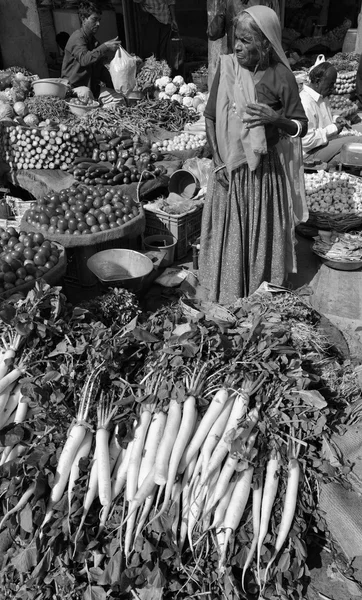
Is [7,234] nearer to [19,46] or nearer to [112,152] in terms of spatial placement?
[112,152]

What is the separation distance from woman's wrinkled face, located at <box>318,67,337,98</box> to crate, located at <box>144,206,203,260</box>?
3.65 m

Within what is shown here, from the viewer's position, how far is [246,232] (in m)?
3.63

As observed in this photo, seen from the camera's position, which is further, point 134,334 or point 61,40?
point 61,40

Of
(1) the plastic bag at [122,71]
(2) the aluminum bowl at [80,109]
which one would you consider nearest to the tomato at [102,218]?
(2) the aluminum bowl at [80,109]

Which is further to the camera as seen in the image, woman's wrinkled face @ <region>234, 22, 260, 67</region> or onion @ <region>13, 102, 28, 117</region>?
onion @ <region>13, 102, 28, 117</region>

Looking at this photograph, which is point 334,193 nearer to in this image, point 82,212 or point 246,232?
point 246,232

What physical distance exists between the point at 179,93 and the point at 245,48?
5.54 metres

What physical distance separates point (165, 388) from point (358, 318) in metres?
2.24

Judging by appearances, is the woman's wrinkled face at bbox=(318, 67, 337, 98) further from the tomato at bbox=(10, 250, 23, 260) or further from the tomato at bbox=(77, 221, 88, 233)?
the tomato at bbox=(10, 250, 23, 260)

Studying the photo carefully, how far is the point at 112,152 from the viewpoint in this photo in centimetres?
561

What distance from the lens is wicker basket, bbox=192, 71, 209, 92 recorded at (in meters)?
9.38

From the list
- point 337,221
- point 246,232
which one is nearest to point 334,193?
point 337,221

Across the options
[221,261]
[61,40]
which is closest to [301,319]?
[221,261]

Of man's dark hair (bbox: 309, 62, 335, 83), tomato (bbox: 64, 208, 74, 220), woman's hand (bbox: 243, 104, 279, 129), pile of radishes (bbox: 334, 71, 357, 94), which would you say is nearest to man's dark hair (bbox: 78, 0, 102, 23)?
man's dark hair (bbox: 309, 62, 335, 83)
